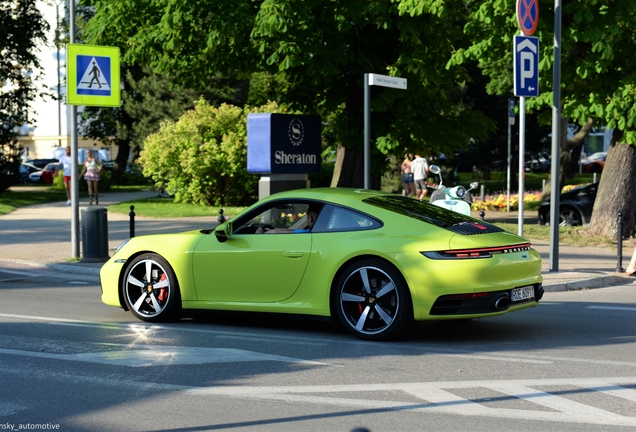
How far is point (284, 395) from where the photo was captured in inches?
265

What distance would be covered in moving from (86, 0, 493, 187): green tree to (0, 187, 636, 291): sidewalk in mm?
3627

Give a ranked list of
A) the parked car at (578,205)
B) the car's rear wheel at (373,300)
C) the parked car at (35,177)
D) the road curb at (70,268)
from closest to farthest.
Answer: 1. the car's rear wheel at (373,300)
2. the road curb at (70,268)
3. the parked car at (578,205)
4. the parked car at (35,177)

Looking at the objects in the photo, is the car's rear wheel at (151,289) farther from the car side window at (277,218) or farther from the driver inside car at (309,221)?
the driver inside car at (309,221)

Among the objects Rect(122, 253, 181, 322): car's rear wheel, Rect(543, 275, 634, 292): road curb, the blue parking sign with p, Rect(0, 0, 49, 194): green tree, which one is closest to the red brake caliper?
Rect(122, 253, 181, 322): car's rear wheel

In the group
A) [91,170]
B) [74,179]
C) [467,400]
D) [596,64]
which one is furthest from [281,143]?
[91,170]

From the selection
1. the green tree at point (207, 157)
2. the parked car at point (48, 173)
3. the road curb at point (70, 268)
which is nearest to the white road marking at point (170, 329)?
the road curb at point (70, 268)

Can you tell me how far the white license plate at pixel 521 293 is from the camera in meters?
8.79

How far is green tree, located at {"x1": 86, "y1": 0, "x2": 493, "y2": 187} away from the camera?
69.4 ft

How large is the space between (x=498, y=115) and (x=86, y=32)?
1057 inches

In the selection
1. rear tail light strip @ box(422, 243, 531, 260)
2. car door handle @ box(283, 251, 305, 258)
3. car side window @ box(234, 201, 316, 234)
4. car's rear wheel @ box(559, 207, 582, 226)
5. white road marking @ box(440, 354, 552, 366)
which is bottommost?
white road marking @ box(440, 354, 552, 366)

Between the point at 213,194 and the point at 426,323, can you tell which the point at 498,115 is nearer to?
the point at 213,194

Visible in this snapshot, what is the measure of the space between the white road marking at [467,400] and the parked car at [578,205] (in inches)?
665

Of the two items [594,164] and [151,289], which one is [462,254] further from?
[594,164]

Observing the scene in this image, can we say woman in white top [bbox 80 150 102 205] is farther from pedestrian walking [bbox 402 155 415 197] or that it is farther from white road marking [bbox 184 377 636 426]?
white road marking [bbox 184 377 636 426]
